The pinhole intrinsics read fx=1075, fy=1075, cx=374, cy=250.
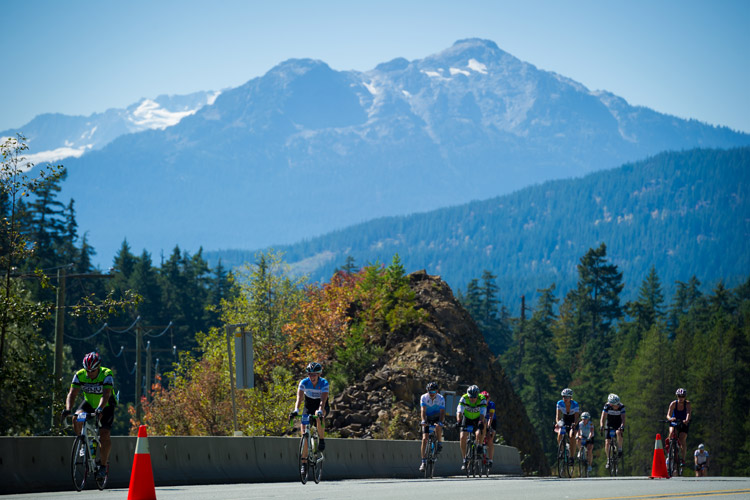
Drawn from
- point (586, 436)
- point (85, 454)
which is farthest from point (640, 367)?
point (85, 454)

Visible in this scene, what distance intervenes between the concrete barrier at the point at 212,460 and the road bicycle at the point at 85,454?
48cm

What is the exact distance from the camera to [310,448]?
19516 mm

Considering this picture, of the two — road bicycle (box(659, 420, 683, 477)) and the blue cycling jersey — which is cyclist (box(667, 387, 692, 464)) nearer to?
road bicycle (box(659, 420, 683, 477))

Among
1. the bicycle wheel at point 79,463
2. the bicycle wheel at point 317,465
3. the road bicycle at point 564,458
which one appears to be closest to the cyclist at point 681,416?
the road bicycle at point 564,458

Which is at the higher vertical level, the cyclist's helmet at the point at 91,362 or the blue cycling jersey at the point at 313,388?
the cyclist's helmet at the point at 91,362

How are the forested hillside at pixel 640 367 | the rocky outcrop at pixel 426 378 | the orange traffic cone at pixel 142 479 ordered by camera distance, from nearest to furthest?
the orange traffic cone at pixel 142 479 < the rocky outcrop at pixel 426 378 < the forested hillside at pixel 640 367

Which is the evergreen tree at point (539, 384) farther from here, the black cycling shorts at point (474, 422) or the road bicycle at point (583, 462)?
the black cycling shorts at point (474, 422)

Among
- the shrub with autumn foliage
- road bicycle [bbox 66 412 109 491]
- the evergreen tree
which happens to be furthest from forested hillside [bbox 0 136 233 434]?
the evergreen tree

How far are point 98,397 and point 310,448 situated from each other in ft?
13.8

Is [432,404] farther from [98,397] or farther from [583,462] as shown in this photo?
[98,397]

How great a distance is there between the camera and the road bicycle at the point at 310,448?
63.7 feet

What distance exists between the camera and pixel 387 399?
41.6 meters

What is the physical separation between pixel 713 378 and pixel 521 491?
239 ft

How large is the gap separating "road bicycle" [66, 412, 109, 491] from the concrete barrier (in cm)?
48
